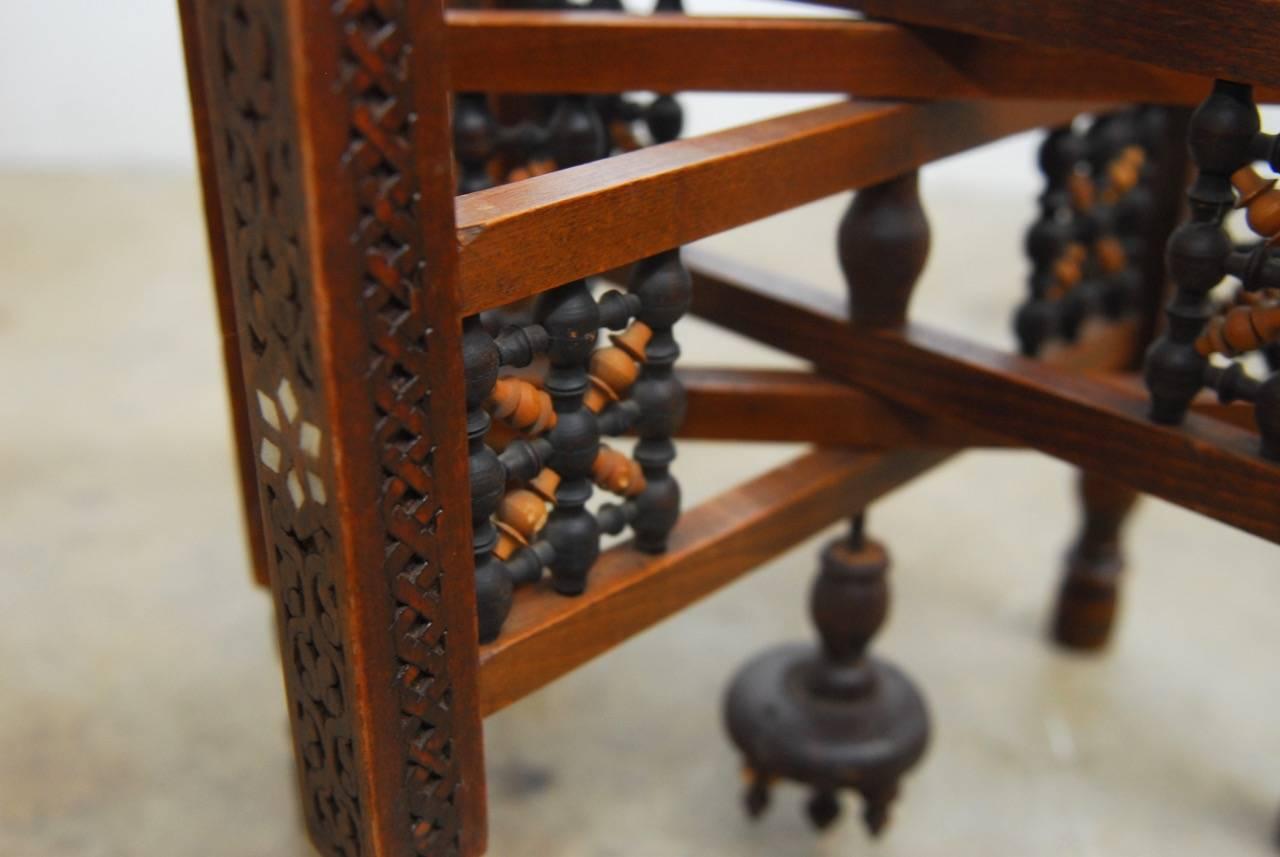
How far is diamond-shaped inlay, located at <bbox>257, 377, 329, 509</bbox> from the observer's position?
0.86 metres

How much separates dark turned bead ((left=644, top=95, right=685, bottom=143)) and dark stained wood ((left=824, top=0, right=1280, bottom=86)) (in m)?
0.49

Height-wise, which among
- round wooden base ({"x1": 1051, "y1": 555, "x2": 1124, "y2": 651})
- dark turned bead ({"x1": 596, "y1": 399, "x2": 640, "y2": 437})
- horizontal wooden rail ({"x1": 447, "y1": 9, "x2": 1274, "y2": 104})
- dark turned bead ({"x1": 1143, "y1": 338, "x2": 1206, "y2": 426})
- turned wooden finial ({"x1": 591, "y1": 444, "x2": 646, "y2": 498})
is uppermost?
horizontal wooden rail ({"x1": 447, "y1": 9, "x2": 1274, "y2": 104})

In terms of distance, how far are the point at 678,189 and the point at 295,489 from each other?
35cm

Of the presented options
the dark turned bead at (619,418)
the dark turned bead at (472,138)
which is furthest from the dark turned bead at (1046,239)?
the dark turned bead at (619,418)

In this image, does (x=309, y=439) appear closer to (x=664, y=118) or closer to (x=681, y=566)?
(x=681, y=566)

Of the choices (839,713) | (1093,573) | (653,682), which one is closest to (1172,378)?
(839,713)

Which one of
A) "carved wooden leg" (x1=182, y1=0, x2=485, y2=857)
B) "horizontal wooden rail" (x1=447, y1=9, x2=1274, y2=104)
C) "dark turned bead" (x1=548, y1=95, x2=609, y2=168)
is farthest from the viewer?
A: "dark turned bead" (x1=548, y1=95, x2=609, y2=168)

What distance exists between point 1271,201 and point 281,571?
0.78 m

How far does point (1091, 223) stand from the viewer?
1.81m

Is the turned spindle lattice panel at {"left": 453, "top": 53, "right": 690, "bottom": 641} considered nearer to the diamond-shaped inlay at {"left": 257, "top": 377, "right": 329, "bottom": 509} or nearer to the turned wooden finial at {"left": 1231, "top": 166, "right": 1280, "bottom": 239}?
the diamond-shaped inlay at {"left": 257, "top": 377, "right": 329, "bottom": 509}

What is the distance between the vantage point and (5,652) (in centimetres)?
196

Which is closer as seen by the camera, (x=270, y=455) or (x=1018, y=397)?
(x=270, y=455)

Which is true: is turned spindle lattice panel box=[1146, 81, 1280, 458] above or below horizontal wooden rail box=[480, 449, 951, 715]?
above

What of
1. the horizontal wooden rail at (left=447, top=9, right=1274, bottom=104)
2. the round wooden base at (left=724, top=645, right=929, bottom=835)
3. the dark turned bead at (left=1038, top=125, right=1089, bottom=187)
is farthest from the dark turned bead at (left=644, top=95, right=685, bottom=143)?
the round wooden base at (left=724, top=645, right=929, bottom=835)
